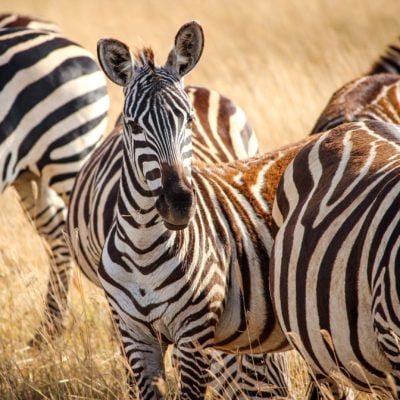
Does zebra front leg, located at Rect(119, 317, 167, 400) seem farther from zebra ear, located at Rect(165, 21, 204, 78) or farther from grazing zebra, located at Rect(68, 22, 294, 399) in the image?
zebra ear, located at Rect(165, 21, 204, 78)

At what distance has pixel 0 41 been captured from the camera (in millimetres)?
8414

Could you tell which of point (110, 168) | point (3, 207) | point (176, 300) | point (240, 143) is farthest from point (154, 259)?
point (3, 207)

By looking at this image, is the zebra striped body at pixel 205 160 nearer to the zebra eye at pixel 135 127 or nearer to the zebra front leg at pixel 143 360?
the zebra front leg at pixel 143 360

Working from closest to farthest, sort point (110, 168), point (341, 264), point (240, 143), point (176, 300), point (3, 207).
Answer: point (341, 264)
point (176, 300)
point (110, 168)
point (240, 143)
point (3, 207)

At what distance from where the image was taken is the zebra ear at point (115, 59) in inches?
200

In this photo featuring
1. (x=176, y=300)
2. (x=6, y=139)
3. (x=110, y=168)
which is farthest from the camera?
(x=6, y=139)

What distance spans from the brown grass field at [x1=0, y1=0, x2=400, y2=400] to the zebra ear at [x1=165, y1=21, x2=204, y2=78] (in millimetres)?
1496

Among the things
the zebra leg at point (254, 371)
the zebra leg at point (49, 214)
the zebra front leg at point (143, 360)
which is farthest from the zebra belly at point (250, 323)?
the zebra leg at point (49, 214)

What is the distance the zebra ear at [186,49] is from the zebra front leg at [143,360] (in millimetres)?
1351

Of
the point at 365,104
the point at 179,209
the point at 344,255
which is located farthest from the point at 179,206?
the point at 365,104

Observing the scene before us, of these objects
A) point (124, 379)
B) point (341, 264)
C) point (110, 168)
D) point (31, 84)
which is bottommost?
point (124, 379)

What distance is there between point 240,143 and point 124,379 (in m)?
2.10

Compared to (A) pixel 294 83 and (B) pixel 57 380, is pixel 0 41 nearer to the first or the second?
(B) pixel 57 380

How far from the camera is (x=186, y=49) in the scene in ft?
17.2
